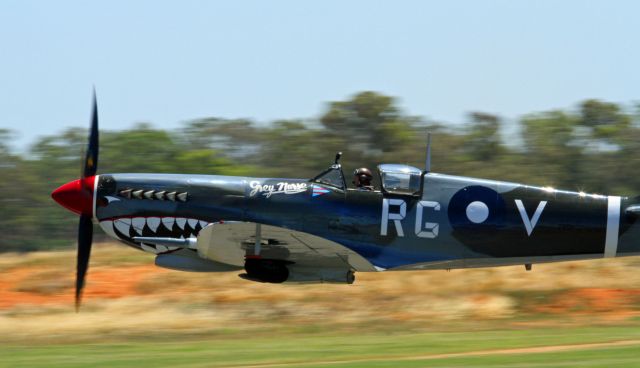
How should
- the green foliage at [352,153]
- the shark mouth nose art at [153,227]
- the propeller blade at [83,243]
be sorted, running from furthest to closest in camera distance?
the green foliage at [352,153], the propeller blade at [83,243], the shark mouth nose art at [153,227]

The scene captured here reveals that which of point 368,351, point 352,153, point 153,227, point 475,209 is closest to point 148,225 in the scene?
point 153,227

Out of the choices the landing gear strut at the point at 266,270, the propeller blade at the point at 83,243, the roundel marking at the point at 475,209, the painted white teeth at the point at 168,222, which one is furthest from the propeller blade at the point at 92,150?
the roundel marking at the point at 475,209

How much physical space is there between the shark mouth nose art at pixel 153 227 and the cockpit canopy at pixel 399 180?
2.47m

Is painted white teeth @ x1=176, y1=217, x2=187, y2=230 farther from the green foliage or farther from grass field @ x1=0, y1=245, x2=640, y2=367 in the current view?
the green foliage

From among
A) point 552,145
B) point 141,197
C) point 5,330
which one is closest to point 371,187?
point 141,197

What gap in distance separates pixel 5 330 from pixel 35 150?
38.8 meters

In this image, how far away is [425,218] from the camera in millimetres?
12633

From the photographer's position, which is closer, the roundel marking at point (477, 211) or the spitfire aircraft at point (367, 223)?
the spitfire aircraft at point (367, 223)

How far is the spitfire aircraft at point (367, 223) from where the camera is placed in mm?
12609

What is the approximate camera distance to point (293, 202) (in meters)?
12.7

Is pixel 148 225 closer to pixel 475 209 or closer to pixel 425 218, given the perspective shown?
pixel 425 218

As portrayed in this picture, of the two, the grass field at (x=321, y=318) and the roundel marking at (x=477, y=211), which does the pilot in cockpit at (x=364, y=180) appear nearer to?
the roundel marking at (x=477, y=211)

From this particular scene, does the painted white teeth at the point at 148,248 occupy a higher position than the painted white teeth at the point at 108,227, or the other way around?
the painted white teeth at the point at 108,227

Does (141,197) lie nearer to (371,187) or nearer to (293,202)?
(293,202)
